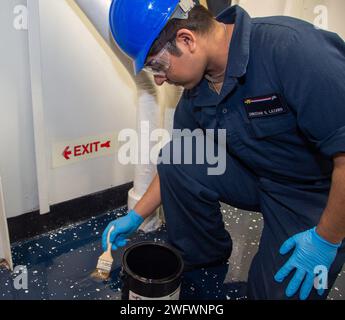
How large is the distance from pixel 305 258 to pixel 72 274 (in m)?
0.76

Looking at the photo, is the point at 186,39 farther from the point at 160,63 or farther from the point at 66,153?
the point at 66,153

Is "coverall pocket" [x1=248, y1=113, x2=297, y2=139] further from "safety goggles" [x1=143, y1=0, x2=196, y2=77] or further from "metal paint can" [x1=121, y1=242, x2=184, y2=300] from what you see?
"metal paint can" [x1=121, y1=242, x2=184, y2=300]

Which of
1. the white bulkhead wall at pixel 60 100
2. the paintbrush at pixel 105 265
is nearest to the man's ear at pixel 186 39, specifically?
the white bulkhead wall at pixel 60 100

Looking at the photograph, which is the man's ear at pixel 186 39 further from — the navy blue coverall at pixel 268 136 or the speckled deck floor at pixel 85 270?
the speckled deck floor at pixel 85 270

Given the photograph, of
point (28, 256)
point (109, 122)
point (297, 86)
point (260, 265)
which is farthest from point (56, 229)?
point (297, 86)

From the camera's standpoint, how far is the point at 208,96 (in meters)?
1.03

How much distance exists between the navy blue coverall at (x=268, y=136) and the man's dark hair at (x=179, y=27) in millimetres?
102

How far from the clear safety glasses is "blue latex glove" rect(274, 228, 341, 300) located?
1.82ft

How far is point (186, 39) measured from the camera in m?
0.88

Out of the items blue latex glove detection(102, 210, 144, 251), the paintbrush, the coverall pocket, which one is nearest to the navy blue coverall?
the coverall pocket

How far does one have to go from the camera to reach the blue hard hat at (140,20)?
0.84m

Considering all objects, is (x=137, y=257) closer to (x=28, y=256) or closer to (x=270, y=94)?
(x=28, y=256)

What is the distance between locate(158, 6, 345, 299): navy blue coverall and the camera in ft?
→ 2.66
